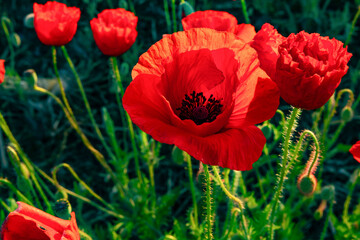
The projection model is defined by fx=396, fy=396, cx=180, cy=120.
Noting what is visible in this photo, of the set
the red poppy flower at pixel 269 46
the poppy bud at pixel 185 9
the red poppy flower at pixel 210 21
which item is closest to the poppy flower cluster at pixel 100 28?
the poppy bud at pixel 185 9

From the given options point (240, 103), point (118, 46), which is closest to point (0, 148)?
point (118, 46)

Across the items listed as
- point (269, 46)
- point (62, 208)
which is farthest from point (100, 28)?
point (269, 46)

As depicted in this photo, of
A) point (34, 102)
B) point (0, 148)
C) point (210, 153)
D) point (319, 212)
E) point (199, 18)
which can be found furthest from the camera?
point (34, 102)

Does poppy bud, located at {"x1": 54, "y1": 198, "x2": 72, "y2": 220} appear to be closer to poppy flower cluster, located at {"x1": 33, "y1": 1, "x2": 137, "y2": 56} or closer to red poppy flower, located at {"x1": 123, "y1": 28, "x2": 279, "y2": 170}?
red poppy flower, located at {"x1": 123, "y1": 28, "x2": 279, "y2": 170}

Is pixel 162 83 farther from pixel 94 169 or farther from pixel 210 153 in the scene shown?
pixel 94 169

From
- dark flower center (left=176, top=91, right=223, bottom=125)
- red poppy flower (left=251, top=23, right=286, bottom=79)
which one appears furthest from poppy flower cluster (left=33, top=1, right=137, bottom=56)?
red poppy flower (left=251, top=23, right=286, bottom=79)
